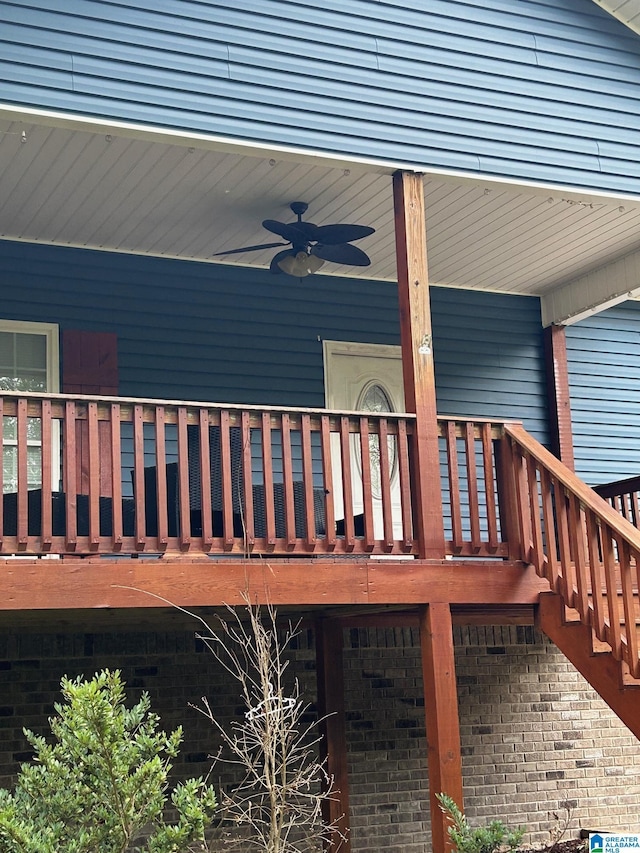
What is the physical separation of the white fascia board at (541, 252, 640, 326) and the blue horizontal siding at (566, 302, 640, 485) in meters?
0.44

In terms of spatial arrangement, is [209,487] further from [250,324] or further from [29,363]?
[250,324]

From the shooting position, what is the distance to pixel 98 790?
4945 mm

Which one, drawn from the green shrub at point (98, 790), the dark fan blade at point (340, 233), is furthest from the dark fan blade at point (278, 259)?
the green shrub at point (98, 790)

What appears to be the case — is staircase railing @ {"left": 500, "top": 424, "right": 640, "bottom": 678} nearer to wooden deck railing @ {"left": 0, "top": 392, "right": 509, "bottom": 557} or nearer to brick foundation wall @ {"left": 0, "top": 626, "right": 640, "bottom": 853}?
wooden deck railing @ {"left": 0, "top": 392, "right": 509, "bottom": 557}

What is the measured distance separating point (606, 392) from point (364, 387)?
2.70 metres

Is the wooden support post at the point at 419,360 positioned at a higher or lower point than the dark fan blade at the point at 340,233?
lower

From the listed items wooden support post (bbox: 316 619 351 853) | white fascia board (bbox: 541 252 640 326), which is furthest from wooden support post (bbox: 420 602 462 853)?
white fascia board (bbox: 541 252 640 326)

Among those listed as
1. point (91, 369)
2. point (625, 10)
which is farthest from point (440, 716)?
point (625, 10)

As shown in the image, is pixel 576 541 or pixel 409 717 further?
pixel 409 717

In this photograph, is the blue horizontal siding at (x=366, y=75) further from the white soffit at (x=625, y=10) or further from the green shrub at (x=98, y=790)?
the green shrub at (x=98, y=790)

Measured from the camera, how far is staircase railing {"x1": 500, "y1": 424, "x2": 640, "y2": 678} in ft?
22.2

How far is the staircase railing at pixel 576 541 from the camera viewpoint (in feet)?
22.2

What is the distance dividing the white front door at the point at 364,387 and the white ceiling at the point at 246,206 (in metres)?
0.72

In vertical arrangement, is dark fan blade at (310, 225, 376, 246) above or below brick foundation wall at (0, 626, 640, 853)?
above
